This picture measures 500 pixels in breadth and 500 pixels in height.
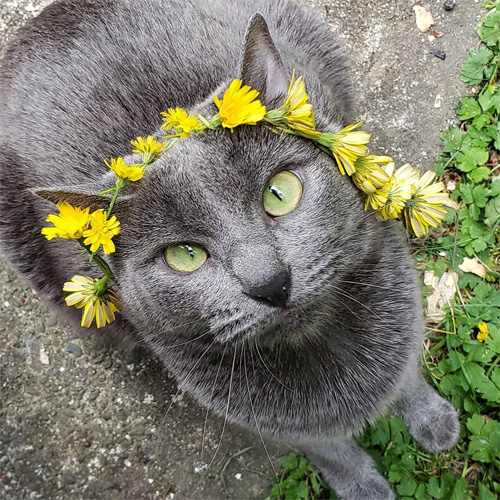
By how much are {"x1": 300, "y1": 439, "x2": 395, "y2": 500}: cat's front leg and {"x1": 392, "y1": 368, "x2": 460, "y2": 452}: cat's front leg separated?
0.20 m

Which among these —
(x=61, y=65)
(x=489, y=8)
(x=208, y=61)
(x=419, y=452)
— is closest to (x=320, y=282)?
(x=208, y=61)

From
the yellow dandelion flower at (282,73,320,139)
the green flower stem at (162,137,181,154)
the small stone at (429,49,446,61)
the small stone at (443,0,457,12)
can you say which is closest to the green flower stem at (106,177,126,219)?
the green flower stem at (162,137,181,154)

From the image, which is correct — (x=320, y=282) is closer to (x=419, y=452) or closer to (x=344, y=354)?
(x=344, y=354)

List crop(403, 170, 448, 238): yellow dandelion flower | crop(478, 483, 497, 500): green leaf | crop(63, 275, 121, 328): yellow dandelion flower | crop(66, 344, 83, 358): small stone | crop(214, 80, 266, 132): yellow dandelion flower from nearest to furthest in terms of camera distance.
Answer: crop(214, 80, 266, 132): yellow dandelion flower < crop(63, 275, 121, 328): yellow dandelion flower < crop(403, 170, 448, 238): yellow dandelion flower < crop(478, 483, 497, 500): green leaf < crop(66, 344, 83, 358): small stone

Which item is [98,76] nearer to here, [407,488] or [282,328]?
[282,328]

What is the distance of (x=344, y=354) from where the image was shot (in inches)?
57.4

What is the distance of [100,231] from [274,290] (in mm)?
349

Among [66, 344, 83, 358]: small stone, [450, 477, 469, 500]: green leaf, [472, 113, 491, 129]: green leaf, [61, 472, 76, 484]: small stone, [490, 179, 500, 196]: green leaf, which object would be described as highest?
[472, 113, 491, 129]: green leaf

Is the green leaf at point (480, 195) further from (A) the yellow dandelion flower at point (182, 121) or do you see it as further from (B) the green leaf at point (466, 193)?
(A) the yellow dandelion flower at point (182, 121)

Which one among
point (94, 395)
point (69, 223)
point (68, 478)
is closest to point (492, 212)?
point (69, 223)

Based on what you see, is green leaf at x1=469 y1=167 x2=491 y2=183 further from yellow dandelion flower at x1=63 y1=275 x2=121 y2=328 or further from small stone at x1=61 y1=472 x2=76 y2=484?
small stone at x1=61 y1=472 x2=76 y2=484

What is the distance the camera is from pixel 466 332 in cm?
194

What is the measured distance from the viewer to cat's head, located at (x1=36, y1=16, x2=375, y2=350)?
3.47ft

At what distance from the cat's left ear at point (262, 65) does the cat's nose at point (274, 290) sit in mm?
367
